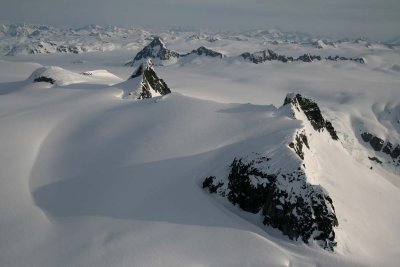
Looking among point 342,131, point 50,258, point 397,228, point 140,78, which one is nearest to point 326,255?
point 397,228

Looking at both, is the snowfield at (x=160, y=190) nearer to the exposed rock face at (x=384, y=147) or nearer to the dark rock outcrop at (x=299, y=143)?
the dark rock outcrop at (x=299, y=143)

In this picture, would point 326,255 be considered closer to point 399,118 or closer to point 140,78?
point 140,78

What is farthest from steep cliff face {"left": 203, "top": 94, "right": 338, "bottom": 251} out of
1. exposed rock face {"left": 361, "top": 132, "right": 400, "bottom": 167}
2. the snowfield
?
exposed rock face {"left": 361, "top": 132, "right": 400, "bottom": 167}

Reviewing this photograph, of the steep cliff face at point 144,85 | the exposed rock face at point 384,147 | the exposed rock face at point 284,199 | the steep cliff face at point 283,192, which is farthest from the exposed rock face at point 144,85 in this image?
the exposed rock face at point 384,147

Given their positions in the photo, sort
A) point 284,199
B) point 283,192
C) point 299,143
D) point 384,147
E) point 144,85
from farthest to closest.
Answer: point 384,147 < point 144,85 < point 299,143 < point 283,192 < point 284,199

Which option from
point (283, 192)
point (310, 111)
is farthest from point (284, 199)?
point (310, 111)

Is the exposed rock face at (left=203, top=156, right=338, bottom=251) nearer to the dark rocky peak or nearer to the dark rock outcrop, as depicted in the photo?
the dark rock outcrop

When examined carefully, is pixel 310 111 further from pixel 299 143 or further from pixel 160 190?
pixel 160 190
